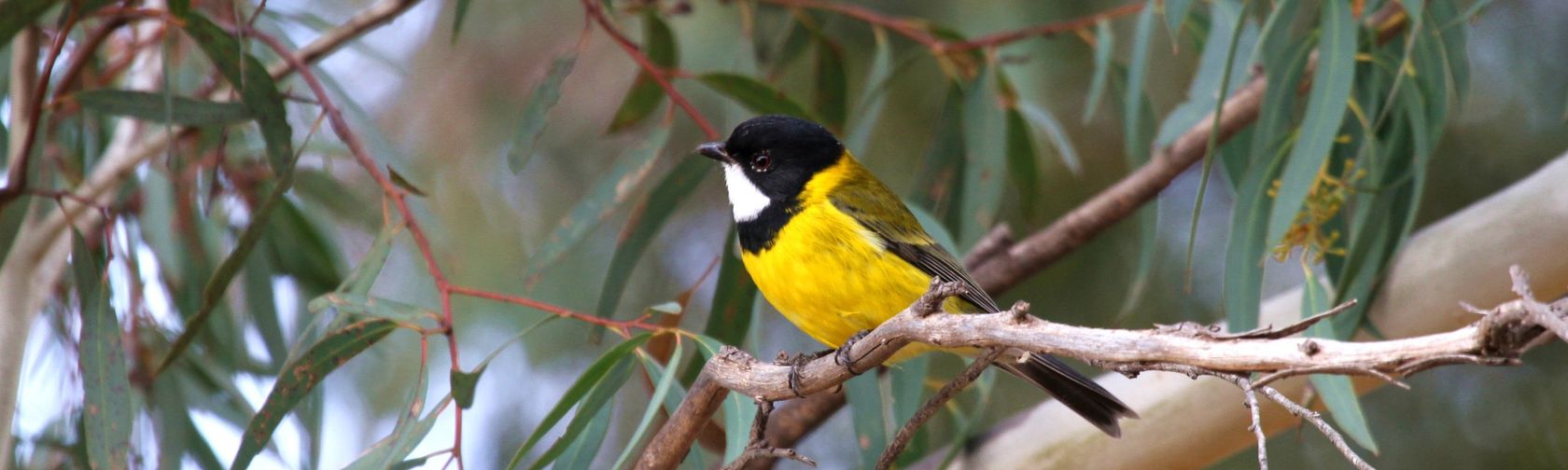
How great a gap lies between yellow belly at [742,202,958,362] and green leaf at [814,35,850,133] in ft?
3.83

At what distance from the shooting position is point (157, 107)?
256cm

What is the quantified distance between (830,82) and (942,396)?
203cm

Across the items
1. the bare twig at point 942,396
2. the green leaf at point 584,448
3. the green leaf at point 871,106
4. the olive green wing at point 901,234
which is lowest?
the bare twig at point 942,396

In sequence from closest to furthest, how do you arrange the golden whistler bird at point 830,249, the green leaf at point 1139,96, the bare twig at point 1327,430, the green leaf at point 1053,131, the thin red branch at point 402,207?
the bare twig at point 1327,430 < the thin red branch at point 402,207 < the golden whistler bird at point 830,249 < the green leaf at point 1139,96 < the green leaf at point 1053,131

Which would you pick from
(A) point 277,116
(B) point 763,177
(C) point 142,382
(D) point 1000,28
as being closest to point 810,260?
(B) point 763,177

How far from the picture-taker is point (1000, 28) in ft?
14.5

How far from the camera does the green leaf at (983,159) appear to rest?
3379 mm

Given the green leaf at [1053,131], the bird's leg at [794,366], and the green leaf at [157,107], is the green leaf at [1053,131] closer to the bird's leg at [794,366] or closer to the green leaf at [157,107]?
the bird's leg at [794,366]

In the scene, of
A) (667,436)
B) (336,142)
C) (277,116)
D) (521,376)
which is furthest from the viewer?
(521,376)

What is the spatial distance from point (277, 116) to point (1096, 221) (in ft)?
6.27

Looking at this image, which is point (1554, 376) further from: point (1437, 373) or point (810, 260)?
point (810, 260)

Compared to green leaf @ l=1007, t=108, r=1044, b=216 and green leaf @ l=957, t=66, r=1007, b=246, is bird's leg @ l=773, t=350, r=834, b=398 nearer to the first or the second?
green leaf @ l=957, t=66, r=1007, b=246

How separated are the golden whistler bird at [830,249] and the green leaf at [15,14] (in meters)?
1.26

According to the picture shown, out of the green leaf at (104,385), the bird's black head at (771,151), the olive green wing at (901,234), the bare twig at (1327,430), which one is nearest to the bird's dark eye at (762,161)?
the bird's black head at (771,151)
